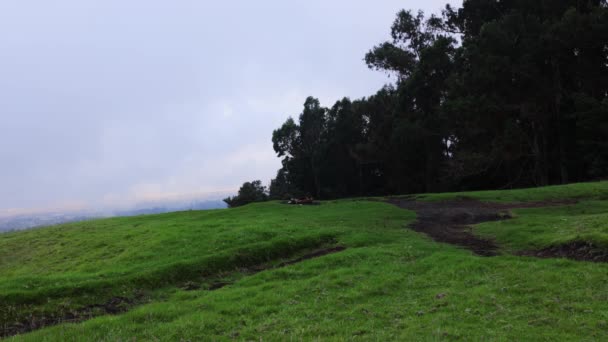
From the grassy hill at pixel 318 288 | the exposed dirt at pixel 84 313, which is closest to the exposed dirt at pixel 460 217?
the grassy hill at pixel 318 288

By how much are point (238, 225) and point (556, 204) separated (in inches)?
705

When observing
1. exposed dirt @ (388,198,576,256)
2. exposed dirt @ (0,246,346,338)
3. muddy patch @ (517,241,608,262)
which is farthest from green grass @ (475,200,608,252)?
exposed dirt @ (0,246,346,338)

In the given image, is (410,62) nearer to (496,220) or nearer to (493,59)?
(493,59)

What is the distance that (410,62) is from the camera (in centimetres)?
5972

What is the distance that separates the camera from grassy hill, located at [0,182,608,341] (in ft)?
22.2

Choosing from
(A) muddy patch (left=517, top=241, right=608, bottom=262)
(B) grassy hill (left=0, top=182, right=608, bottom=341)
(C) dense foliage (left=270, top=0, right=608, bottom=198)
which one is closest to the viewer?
(B) grassy hill (left=0, top=182, right=608, bottom=341)

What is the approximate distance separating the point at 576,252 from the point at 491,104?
32.0 m

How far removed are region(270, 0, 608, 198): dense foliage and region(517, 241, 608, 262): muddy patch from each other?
2955 cm

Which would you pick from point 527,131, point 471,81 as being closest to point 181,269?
point 471,81

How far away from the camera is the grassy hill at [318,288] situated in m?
6.77

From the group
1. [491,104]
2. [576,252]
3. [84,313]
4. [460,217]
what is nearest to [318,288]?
[84,313]

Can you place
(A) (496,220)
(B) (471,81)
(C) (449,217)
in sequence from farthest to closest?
(B) (471,81)
(C) (449,217)
(A) (496,220)

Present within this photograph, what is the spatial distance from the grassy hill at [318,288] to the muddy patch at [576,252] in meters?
0.20

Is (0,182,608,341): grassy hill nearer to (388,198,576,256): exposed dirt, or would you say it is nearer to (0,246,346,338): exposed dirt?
(0,246,346,338): exposed dirt
